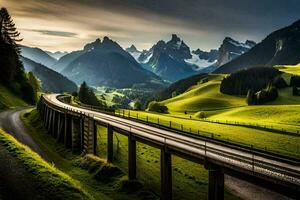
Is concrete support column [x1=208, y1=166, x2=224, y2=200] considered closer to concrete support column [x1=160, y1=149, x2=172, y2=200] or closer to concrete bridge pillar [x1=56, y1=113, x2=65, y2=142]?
concrete support column [x1=160, y1=149, x2=172, y2=200]

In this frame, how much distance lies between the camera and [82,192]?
3212 cm

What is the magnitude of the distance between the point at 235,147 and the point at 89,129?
26.5 metres

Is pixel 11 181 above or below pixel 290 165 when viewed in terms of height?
below

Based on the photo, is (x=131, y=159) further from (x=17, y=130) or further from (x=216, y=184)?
(x=17, y=130)

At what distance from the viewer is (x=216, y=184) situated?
28.0m

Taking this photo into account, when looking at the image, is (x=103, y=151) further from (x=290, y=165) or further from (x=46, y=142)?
(x=290, y=165)

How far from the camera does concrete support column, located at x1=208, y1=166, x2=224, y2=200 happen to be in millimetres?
27859

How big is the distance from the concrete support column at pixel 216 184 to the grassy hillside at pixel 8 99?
298 feet

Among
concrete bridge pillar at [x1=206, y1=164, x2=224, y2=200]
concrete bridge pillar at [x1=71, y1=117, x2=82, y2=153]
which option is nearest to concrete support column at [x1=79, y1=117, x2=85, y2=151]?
concrete bridge pillar at [x1=71, y1=117, x2=82, y2=153]

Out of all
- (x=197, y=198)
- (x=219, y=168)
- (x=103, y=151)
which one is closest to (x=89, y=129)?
(x=103, y=151)

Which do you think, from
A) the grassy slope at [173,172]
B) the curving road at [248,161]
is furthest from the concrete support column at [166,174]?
the grassy slope at [173,172]

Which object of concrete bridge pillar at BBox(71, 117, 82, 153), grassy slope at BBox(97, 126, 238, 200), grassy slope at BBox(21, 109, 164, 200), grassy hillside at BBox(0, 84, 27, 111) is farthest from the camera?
grassy hillside at BBox(0, 84, 27, 111)

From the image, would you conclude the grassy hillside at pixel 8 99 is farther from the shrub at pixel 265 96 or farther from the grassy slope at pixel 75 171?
the shrub at pixel 265 96

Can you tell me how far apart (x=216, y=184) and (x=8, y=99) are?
10755 centimetres
